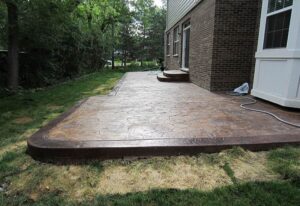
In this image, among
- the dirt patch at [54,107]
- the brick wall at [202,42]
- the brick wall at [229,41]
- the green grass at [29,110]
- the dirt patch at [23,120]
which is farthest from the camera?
the brick wall at [202,42]

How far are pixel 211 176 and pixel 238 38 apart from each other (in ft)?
15.7

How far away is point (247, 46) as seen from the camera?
6.16 metres

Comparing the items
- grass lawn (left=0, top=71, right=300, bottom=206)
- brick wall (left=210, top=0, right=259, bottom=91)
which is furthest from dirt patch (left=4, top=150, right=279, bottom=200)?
brick wall (left=210, top=0, right=259, bottom=91)

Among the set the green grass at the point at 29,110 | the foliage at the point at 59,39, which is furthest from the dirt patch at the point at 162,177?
the foliage at the point at 59,39

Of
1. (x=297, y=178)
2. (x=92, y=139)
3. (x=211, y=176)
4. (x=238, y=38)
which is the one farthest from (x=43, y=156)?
(x=238, y=38)

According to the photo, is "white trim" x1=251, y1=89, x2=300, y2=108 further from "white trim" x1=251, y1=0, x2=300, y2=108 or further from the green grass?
the green grass

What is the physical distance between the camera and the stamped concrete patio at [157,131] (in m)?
2.64

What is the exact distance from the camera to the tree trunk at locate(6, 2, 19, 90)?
680cm

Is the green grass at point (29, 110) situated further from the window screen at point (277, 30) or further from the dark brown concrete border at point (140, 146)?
the window screen at point (277, 30)

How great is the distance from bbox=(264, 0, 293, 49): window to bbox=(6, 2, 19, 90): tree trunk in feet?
21.1

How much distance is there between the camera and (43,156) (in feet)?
8.63

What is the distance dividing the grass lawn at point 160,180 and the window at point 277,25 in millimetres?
2444

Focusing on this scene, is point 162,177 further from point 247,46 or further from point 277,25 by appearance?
point 247,46

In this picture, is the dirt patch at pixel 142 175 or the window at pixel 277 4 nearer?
the dirt patch at pixel 142 175
